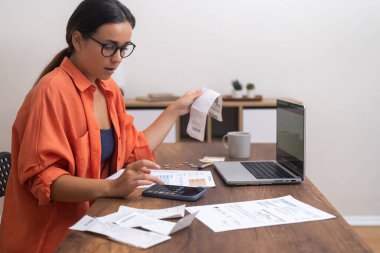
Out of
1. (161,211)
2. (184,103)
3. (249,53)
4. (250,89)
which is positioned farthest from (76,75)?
(249,53)

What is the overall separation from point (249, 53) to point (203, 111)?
173 cm

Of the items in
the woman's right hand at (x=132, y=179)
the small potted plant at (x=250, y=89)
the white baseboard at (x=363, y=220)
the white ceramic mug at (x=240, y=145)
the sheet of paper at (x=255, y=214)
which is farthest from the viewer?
the white baseboard at (x=363, y=220)

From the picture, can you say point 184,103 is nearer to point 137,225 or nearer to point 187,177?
point 187,177

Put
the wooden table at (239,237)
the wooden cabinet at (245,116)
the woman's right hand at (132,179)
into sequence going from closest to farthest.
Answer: the wooden table at (239,237), the woman's right hand at (132,179), the wooden cabinet at (245,116)

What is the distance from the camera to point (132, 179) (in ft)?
4.33

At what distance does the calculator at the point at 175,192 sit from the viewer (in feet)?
4.40

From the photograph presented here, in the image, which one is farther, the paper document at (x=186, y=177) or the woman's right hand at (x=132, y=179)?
the paper document at (x=186, y=177)

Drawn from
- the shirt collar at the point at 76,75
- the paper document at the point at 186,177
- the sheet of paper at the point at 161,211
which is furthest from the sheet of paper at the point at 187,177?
the shirt collar at the point at 76,75

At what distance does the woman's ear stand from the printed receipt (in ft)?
1.86

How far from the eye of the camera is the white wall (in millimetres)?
3514

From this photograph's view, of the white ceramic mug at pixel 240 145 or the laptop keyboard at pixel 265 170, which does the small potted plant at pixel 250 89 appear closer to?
the white ceramic mug at pixel 240 145

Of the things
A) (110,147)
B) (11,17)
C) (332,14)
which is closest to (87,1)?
(110,147)

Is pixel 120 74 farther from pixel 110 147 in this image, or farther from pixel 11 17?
pixel 110 147

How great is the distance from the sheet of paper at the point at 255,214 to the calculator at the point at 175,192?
8cm
